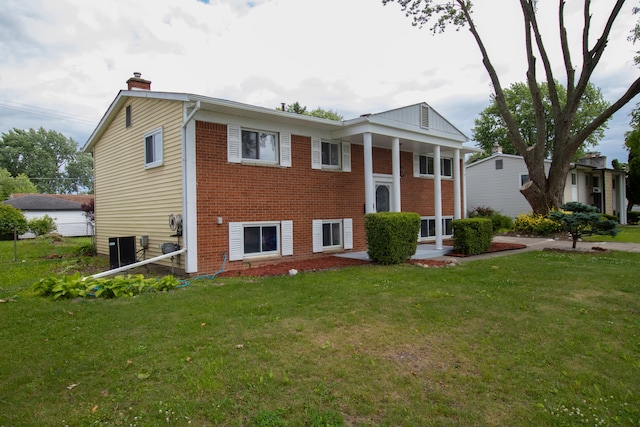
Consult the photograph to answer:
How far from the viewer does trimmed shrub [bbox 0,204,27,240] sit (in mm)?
21969

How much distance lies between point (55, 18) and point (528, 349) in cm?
1260

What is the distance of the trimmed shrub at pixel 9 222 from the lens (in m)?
22.0

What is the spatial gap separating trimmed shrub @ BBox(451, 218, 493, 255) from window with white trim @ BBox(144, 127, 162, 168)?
857cm

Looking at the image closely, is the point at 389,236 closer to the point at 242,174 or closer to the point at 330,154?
the point at 330,154

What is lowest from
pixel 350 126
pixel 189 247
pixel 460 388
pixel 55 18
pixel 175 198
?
pixel 460 388

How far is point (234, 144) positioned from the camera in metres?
9.03

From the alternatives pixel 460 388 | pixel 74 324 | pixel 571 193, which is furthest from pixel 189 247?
pixel 571 193

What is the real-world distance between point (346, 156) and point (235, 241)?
15.1ft

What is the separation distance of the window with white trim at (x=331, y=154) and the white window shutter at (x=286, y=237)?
6.39 ft

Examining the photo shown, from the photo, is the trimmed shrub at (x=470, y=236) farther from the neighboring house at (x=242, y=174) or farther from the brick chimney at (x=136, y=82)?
the brick chimney at (x=136, y=82)

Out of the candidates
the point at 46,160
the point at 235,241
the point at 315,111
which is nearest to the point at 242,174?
the point at 235,241

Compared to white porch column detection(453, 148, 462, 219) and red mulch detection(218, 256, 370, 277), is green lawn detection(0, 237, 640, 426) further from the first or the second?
white porch column detection(453, 148, 462, 219)

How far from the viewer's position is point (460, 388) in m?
3.09

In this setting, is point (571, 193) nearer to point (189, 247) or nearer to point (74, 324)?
point (189, 247)
